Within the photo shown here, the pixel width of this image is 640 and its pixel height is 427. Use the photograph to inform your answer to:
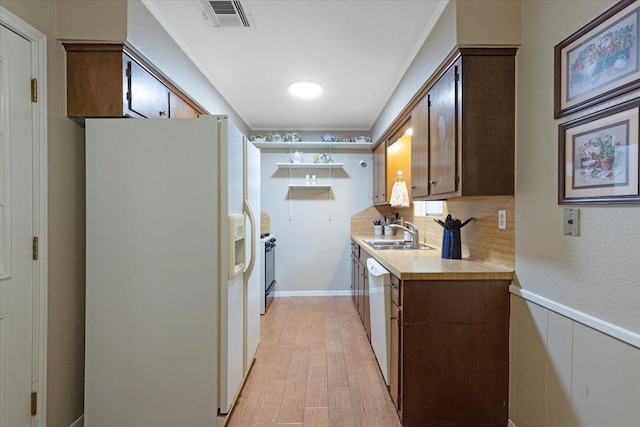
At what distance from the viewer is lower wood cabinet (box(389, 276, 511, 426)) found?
69.2 inches

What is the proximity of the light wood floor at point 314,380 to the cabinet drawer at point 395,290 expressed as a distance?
71cm

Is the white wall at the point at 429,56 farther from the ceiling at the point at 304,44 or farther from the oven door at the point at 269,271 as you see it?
the oven door at the point at 269,271

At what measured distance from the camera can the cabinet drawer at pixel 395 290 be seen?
1855 mm

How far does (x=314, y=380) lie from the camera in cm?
237

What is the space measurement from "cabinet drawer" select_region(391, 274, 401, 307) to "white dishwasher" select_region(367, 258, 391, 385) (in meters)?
0.06

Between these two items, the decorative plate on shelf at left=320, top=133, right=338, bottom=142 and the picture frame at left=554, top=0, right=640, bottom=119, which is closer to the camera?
the picture frame at left=554, top=0, right=640, bottom=119

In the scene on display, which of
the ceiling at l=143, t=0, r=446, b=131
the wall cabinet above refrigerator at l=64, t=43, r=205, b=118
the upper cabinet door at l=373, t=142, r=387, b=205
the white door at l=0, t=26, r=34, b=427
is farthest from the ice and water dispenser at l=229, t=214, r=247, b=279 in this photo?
the upper cabinet door at l=373, t=142, r=387, b=205

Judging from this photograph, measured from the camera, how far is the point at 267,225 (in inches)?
187

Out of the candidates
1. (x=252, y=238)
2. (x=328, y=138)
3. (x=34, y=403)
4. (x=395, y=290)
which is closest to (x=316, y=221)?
(x=328, y=138)

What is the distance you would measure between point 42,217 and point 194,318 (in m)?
0.92

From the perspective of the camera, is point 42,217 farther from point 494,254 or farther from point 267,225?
point 267,225

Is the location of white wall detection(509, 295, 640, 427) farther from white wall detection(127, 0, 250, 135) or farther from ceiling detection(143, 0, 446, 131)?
white wall detection(127, 0, 250, 135)

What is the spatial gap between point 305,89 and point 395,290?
7.13 ft

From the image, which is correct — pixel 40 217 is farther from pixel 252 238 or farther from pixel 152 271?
pixel 252 238
